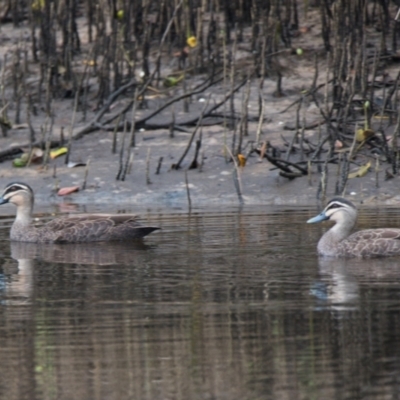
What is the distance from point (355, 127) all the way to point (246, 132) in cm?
156

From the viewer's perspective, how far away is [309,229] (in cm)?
1275

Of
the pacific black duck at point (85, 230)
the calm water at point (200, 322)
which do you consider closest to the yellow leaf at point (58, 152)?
the pacific black duck at point (85, 230)

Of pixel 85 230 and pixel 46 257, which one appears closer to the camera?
pixel 46 257

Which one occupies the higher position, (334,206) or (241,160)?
(334,206)

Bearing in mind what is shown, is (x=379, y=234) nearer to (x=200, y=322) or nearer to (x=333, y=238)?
(x=333, y=238)

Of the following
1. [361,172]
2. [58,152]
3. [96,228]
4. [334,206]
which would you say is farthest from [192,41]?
[334,206]

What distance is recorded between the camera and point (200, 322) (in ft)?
26.3

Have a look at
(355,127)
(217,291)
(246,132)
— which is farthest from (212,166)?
(217,291)

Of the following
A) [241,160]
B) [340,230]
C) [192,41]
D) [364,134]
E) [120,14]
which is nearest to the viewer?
[340,230]

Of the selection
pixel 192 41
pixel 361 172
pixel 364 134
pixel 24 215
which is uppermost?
pixel 192 41

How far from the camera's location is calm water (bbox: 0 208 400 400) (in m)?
6.57

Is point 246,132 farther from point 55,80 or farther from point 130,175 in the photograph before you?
point 55,80

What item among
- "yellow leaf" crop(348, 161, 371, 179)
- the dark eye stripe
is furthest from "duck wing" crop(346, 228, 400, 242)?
"yellow leaf" crop(348, 161, 371, 179)

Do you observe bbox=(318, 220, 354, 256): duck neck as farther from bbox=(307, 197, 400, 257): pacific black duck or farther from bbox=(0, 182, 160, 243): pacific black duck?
bbox=(0, 182, 160, 243): pacific black duck
